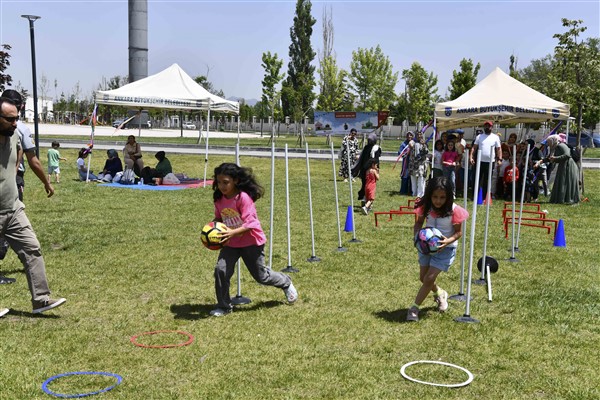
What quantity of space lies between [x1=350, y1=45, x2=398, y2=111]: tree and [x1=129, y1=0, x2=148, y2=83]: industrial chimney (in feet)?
65.8

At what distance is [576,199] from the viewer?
17.5 m

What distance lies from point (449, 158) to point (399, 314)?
36.2ft

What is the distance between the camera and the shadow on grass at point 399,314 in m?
6.76

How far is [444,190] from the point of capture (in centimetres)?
646

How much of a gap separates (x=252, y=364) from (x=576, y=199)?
1444 cm

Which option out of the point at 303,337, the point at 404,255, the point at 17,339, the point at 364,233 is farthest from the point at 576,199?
the point at 17,339

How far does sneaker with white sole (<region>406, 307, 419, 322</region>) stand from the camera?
664cm

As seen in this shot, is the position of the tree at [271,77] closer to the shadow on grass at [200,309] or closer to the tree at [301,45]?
the tree at [301,45]

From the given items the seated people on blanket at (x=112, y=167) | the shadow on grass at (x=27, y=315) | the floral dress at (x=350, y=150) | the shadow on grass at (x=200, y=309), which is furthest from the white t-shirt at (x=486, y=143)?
the shadow on grass at (x=27, y=315)

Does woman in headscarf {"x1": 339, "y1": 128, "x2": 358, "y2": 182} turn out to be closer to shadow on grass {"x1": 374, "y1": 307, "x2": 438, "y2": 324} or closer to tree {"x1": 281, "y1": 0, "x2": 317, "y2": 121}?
shadow on grass {"x1": 374, "y1": 307, "x2": 438, "y2": 324}

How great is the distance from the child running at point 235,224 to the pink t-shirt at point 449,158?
11339mm

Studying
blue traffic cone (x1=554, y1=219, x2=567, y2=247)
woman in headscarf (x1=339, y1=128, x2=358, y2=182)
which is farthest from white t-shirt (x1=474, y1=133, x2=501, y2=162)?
blue traffic cone (x1=554, y1=219, x2=567, y2=247)

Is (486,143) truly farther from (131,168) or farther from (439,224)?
(131,168)

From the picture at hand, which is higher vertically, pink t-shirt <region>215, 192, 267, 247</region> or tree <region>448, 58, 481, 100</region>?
tree <region>448, 58, 481, 100</region>
